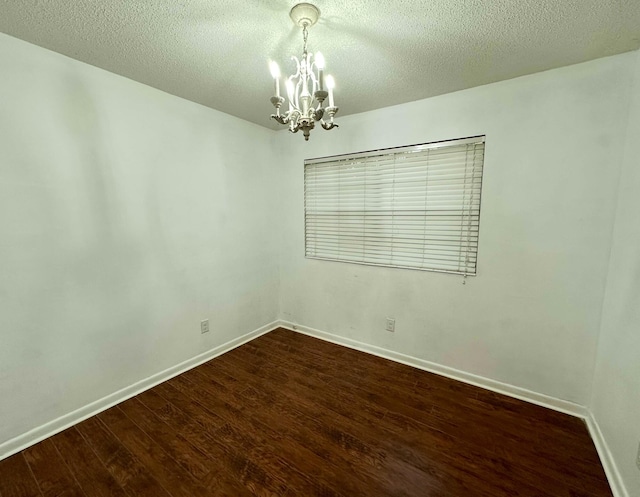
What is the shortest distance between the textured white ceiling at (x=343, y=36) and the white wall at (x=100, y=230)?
269 mm

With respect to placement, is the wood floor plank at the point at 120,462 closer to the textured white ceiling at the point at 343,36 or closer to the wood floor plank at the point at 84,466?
the wood floor plank at the point at 84,466

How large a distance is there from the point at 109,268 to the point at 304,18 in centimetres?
198

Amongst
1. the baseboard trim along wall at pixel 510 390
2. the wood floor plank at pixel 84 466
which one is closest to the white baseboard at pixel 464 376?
the baseboard trim along wall at pixel 510 390

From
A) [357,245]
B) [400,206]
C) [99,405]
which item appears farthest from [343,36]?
[99,405]

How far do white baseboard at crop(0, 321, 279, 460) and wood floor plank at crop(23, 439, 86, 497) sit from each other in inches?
2.2

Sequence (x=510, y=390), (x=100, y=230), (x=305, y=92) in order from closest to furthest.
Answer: (x=305, y=92) < (x=100, y=230) < (x=510, y=390)

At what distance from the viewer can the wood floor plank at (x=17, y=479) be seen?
4.32 ft

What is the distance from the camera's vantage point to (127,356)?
2016 millimetres

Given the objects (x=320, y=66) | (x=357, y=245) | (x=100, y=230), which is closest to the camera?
(x=320, y=66)

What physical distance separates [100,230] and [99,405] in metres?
1.23

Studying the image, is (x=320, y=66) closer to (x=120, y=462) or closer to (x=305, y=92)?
(x=305, y=92)

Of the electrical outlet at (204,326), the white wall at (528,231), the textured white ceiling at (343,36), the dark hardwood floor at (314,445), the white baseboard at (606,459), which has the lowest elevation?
the dark hardwood floor at (314,445)

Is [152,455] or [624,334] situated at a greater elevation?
[624,334]

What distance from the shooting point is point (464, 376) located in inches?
88.2
